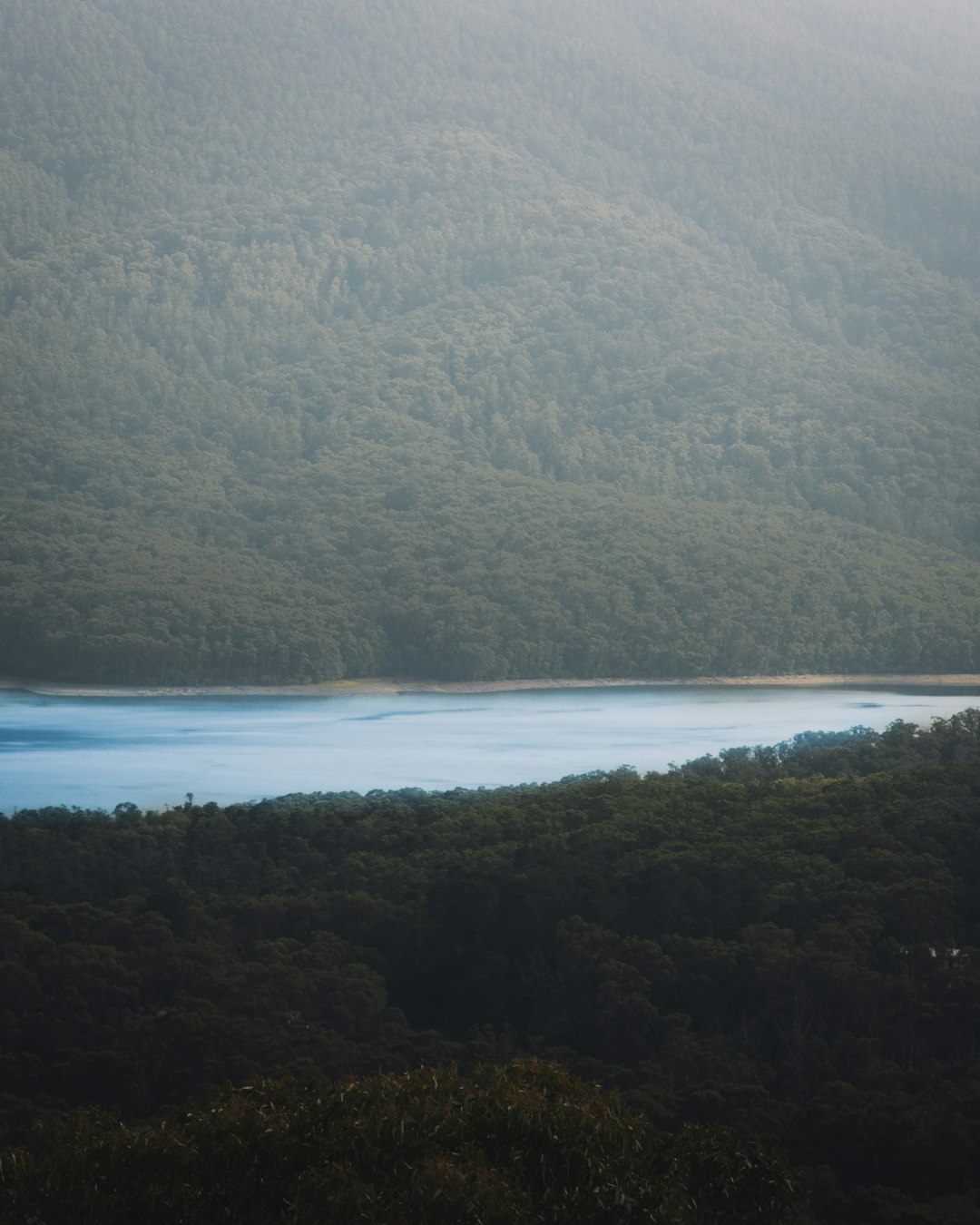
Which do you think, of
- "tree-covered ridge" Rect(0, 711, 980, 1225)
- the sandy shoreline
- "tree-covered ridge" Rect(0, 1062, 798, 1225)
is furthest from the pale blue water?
"tree-covered ridge" Rect(0, 1062, 798, 1225)

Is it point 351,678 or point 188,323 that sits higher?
point 188,323

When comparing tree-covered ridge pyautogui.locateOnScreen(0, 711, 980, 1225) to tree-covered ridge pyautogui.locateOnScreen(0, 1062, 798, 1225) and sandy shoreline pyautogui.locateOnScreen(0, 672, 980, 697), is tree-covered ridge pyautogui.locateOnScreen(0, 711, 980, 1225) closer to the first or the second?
tree-covered ridge pyautogui.locateOnScreen(0, 1062, 798, 1225)

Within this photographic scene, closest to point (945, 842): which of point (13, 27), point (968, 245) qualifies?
point (968, 245)

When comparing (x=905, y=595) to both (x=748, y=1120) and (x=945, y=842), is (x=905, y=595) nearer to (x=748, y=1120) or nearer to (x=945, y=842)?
(x=945, y=842)

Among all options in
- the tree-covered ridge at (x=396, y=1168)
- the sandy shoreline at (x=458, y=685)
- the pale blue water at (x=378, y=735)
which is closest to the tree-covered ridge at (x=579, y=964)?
the tree-covered ridge at (x=396, y=1168)

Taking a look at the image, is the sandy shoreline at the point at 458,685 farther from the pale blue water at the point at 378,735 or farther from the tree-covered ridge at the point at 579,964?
the tree-covered ridge at the point at 579,964

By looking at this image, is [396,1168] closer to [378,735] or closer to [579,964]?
[579,964]

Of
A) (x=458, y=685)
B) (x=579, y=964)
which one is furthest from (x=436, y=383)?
(x=579, y=964)
